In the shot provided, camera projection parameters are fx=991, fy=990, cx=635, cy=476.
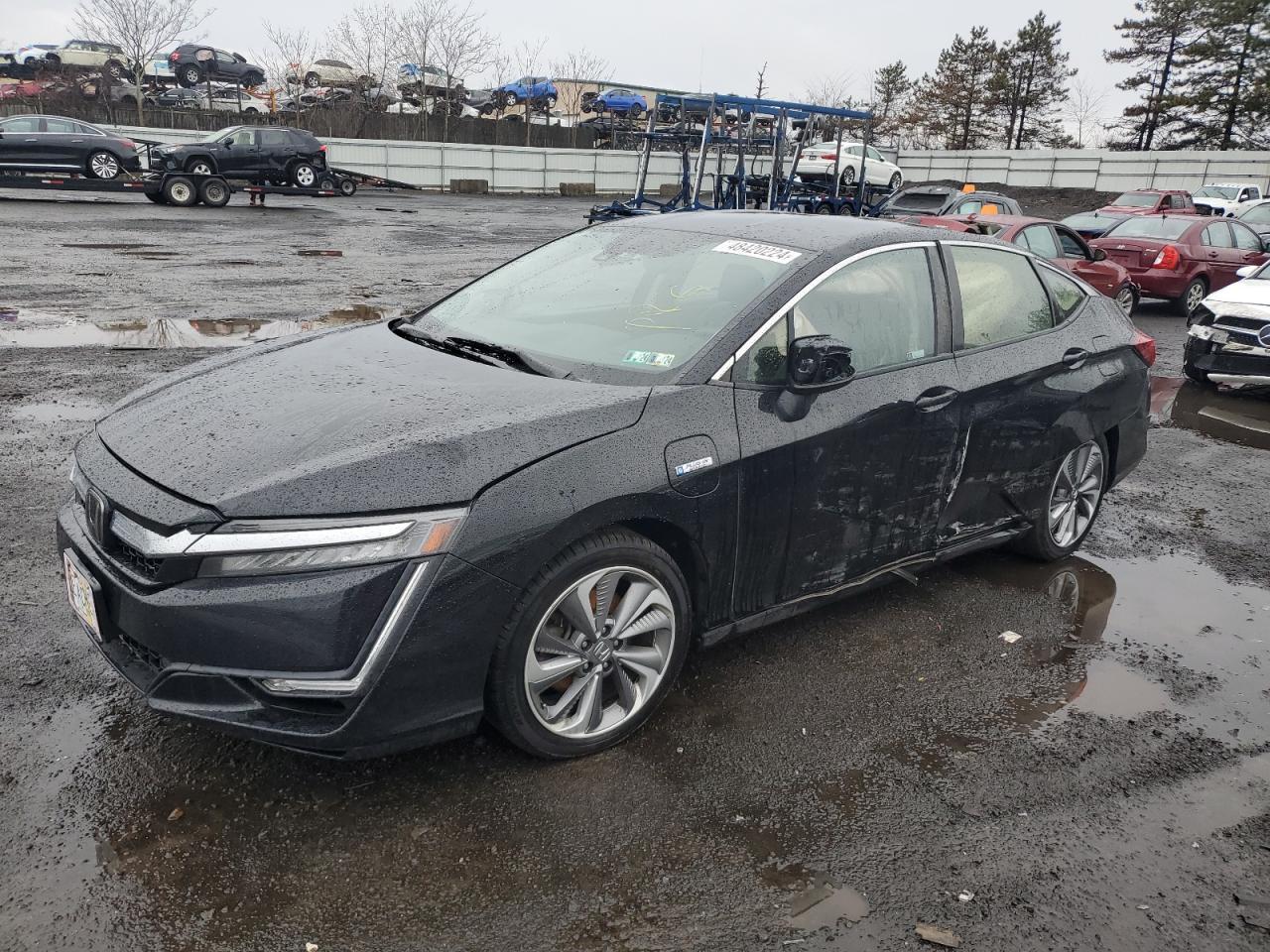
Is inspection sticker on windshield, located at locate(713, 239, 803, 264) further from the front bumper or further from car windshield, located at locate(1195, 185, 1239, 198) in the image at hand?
car windshield, located at locate(1195, 185, 1239, 198)

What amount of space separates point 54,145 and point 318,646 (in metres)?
25.4

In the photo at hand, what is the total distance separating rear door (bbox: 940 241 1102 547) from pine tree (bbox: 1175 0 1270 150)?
5945 cm

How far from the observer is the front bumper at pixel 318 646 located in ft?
8.45

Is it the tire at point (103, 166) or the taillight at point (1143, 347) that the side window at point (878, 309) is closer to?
the taillight at point (1143, 347)

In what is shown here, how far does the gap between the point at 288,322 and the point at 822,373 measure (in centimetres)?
819

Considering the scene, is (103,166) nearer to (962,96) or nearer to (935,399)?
(935,399)

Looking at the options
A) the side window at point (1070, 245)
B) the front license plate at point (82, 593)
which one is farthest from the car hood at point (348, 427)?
the side window at point (1070, 245)

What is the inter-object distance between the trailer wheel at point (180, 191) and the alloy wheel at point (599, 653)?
79.9ft

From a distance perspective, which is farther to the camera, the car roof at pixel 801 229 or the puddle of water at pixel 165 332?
the puddle of water at pixel 165 332

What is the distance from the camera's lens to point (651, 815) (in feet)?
9.68

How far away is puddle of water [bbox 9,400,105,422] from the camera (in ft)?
21.7

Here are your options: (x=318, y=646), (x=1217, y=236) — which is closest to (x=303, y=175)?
(x=1217, y=236)

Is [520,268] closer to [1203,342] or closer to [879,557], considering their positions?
[879,557]

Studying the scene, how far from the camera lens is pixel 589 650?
3.10m
